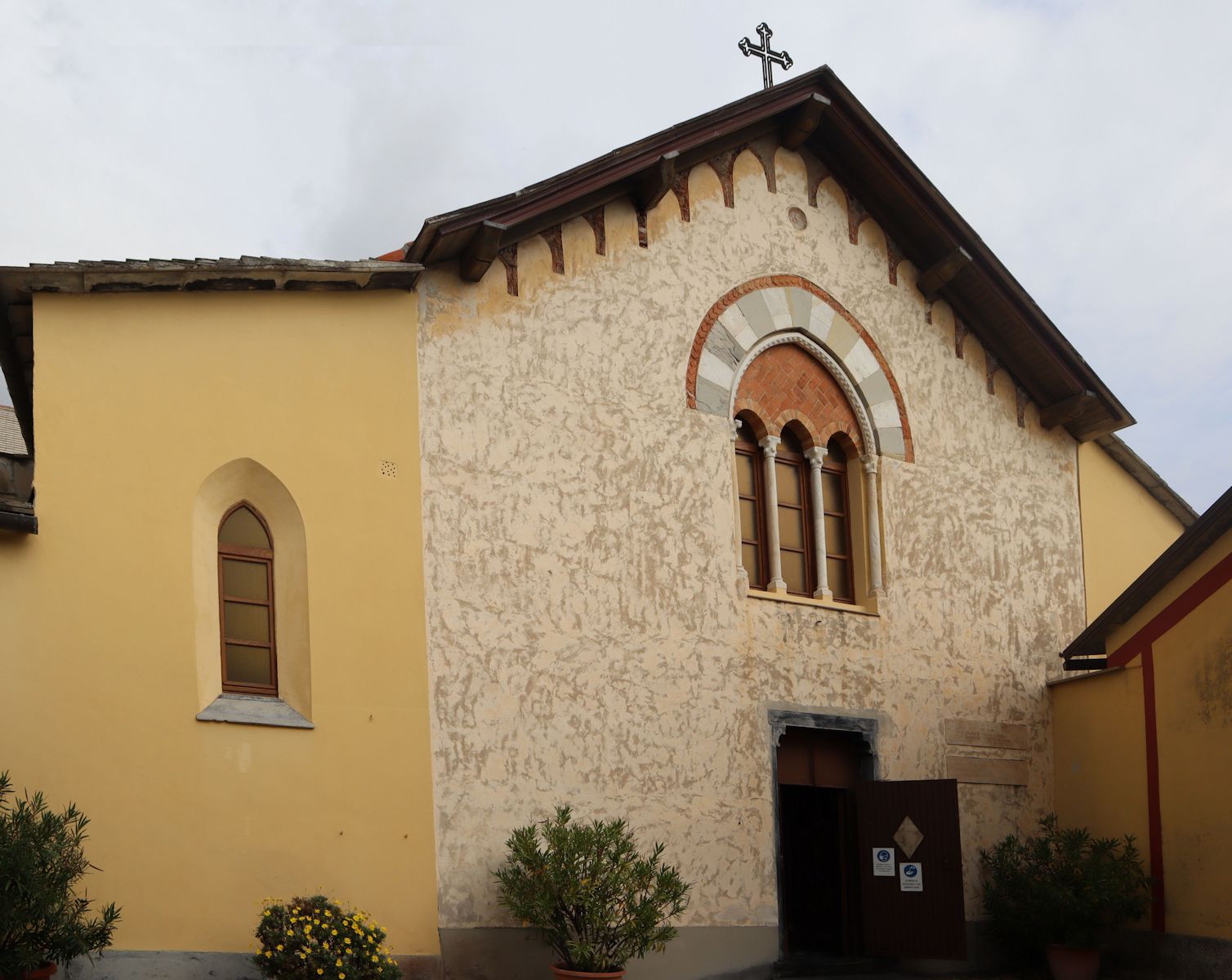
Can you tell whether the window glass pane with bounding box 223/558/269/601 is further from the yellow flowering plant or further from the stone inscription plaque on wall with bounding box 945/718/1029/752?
the stone inscription plaque on wall with bounding box 945/718/1029/752

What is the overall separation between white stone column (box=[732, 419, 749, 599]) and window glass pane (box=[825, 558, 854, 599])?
1.21m

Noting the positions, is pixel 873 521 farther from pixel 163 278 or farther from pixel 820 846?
pixel 163 278

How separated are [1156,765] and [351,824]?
312 inches

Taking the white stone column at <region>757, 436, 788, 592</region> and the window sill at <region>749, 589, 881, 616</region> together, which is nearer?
the window sill at <region>749, 589, 881, 616</region>

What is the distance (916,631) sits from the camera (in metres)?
16.4

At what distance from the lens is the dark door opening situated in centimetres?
1559

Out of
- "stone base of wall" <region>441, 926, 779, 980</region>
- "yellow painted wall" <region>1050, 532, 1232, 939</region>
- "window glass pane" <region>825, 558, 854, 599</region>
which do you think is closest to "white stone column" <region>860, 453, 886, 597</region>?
"window glass pane" <region>825, 558, 854, 599</region>

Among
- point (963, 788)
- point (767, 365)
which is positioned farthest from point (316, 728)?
point (963, 788)

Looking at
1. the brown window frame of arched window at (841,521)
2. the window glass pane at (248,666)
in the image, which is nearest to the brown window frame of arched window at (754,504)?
the brown window frame of arched window at (841,521)

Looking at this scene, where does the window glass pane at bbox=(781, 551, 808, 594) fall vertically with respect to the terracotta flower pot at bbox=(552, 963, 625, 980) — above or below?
above

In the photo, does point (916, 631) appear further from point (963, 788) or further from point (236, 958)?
point (236, 958)

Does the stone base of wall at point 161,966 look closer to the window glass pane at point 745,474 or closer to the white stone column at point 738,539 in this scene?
the white stone column at point 738,539

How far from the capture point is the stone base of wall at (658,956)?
12.5m

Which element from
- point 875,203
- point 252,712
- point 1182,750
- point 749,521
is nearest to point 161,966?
point 252,712
